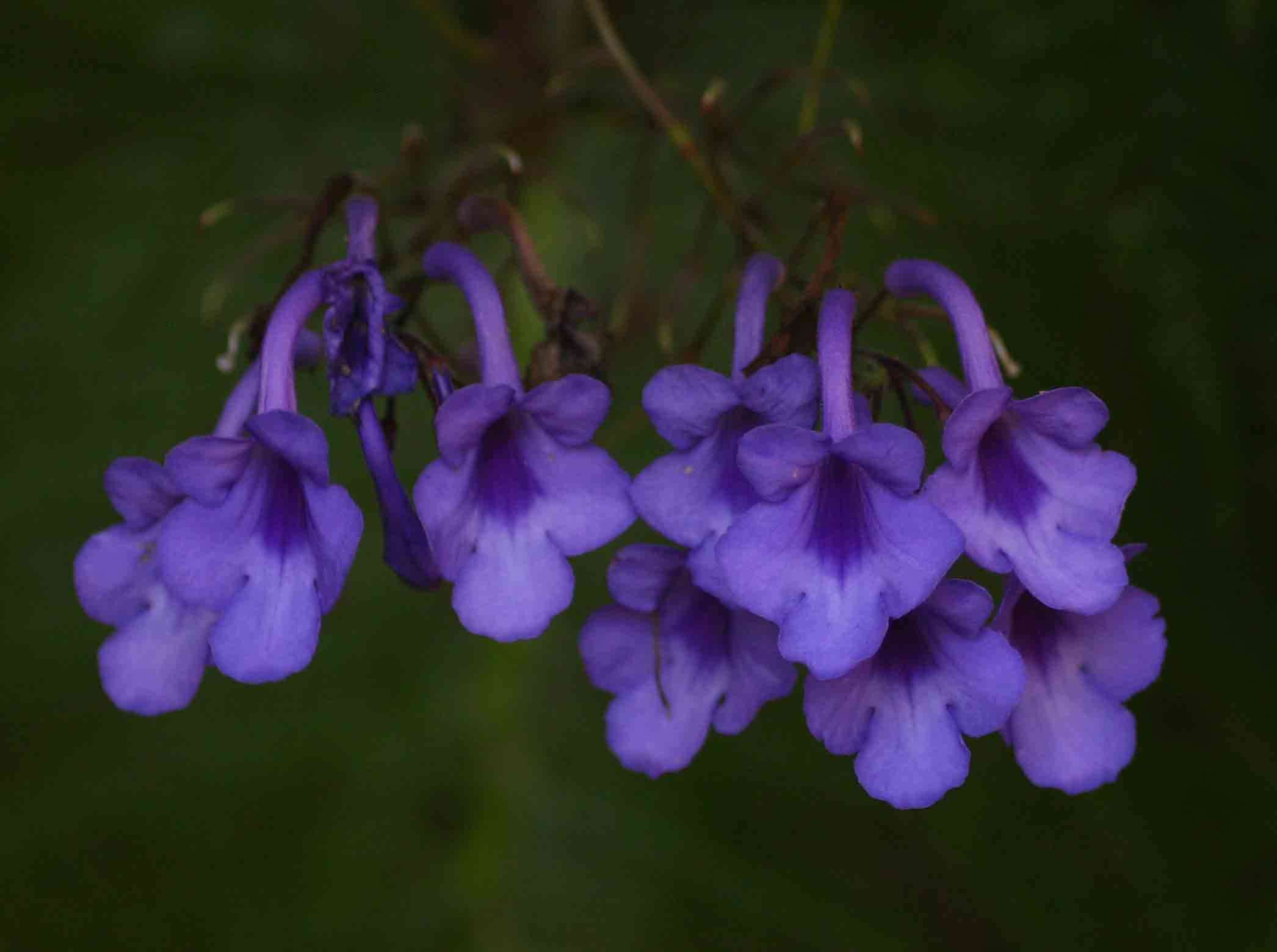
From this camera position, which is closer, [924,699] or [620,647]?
[924,699]

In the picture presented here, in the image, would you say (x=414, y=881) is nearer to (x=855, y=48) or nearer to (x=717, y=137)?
(x=717, y=137)

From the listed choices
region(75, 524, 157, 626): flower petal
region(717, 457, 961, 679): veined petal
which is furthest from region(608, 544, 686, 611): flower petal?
region(75, 524, 157, 626): flower petal

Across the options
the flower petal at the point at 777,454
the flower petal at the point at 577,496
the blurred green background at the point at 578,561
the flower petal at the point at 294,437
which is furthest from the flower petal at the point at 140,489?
the blurred green background at the point at 578,561

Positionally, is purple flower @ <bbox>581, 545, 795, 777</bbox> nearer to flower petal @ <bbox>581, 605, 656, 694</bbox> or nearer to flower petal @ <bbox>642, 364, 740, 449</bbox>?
flower petal @ <bbox>581, 605, 656, 694</bbox>

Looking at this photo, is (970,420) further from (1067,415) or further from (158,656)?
(158,656)

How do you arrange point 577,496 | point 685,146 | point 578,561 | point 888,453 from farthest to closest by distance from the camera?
1. point 578,561
2. point 685,146
3. point 577,496
4. point 888,453

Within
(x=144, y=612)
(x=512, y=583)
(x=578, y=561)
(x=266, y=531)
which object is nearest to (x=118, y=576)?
(x=144, y=612)

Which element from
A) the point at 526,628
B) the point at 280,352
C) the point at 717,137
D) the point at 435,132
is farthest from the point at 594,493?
the point at 435,132
